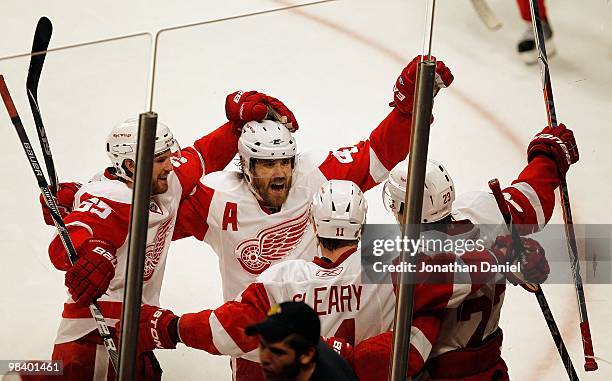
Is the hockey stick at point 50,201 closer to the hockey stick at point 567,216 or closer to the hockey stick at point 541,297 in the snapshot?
the hockey stick at point 541,297

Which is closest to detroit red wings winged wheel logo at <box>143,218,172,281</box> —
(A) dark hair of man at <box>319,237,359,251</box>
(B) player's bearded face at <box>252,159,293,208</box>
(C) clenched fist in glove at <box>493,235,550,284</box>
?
(B) player's bearded face at <box>252,159,293,208</box>

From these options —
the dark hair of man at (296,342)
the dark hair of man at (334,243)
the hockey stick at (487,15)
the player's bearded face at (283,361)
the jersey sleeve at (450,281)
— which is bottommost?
the player's bearded face at (283,361)

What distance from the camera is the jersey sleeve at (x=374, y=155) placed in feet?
7.20

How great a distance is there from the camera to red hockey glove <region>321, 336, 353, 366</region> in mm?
2123

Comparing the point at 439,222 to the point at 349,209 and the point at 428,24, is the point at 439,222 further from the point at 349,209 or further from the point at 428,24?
the point at 428,24

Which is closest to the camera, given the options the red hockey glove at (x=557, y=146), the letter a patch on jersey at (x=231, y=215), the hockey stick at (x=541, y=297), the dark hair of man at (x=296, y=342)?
the dark hair of man at (x=296, y=342)

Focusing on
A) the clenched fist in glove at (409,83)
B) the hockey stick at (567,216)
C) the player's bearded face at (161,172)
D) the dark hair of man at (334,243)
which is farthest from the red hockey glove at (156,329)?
the hockey stick at (567,216)

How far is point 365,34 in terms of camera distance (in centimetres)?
238

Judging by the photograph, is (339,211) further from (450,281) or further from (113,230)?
(113,230)

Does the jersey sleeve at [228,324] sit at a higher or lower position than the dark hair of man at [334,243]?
lower

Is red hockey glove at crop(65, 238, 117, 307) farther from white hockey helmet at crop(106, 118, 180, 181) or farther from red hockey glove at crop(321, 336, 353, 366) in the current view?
red hockey glove at crop(321, 336, 353, 366)

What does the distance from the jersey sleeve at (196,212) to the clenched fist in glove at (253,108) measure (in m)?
0.19

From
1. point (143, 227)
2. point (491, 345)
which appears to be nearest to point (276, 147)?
point (143, 227)

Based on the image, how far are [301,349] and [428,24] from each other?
0.69 m
